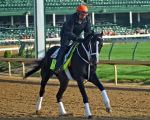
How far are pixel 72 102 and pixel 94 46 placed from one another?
8.32ft

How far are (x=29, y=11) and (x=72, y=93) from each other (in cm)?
2795

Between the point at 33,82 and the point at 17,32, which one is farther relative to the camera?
the point at 17,32

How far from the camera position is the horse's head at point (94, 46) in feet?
20.1

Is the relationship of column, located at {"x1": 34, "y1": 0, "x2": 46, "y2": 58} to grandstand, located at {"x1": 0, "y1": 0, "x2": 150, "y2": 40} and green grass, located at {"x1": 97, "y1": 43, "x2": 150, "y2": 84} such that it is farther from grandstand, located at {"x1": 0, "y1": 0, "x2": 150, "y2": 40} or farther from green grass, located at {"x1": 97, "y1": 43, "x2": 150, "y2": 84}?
grandstand, located at {"x1": 0, "y1": 0, "x2": 150, "y2": 40}

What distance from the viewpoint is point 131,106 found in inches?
297

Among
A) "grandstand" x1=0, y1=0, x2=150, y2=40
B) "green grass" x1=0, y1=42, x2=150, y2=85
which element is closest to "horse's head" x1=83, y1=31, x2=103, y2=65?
"green grass" x1=0, y1=42, x2=150, y2=85

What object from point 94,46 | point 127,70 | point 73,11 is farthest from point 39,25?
point 73,11

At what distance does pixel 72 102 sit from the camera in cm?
831

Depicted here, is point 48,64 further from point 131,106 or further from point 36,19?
point 36,19

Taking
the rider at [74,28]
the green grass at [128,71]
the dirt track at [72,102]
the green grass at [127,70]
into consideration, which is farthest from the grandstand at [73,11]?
the rider at [74,28]

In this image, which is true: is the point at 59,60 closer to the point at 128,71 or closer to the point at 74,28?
the point at 74,28

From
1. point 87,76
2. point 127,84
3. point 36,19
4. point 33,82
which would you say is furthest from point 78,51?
point 36,19

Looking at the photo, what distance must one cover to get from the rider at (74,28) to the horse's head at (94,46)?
1.01ft

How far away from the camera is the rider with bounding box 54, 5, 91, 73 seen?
6.56 meters
